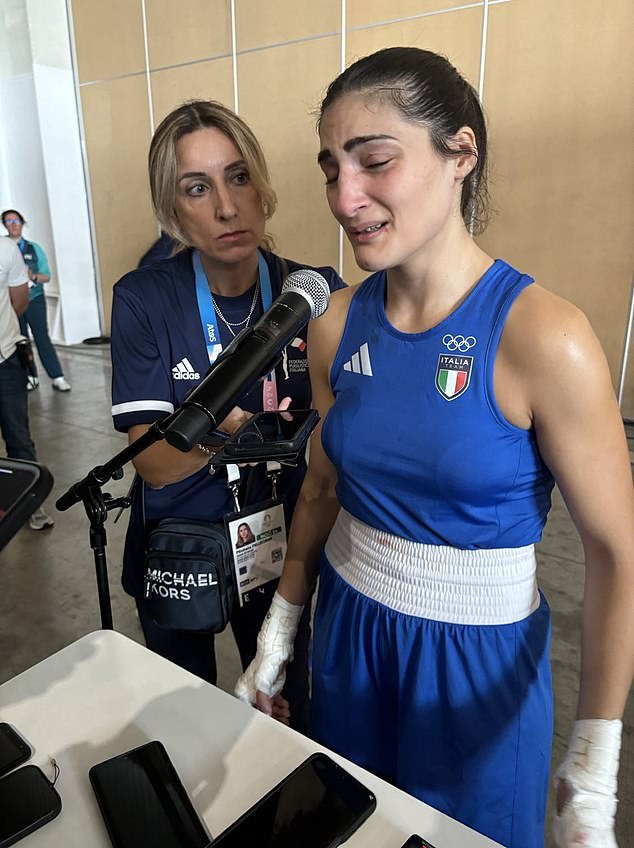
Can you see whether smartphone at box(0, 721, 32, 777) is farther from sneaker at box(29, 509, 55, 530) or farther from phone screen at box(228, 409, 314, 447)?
sneaker at box(29, 509, 55, 530)

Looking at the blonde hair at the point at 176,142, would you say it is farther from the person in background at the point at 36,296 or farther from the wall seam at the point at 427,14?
the person in background at the point at 36,296

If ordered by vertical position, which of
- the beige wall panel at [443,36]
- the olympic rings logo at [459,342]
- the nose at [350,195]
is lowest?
the olympic rings logo at [459,342]

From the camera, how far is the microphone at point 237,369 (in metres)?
0.61

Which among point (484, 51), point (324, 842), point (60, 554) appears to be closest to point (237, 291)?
point (324, 842)

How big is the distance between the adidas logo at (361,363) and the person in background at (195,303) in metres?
0.29

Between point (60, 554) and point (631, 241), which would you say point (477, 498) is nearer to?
point (60, 554)

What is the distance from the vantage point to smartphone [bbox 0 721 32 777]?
0.81 metres

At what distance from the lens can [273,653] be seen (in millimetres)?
1176

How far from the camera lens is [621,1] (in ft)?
13.4

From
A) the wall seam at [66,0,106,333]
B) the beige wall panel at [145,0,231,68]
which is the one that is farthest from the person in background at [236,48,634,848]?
the wall seam at [66,0,106,333]

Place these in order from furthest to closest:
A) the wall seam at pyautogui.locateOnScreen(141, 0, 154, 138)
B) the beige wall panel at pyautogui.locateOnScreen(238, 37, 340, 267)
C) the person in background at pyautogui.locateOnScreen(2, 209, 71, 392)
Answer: the wall seam at pyautogui.locateOnScreen(141, 0, 154, 138)
the person in background at pyautogui.locateOnScreen(2, 209, 71, 392)
the beige wall panel at pyautogui.locateOnScreen(238, 37, 340, 267)

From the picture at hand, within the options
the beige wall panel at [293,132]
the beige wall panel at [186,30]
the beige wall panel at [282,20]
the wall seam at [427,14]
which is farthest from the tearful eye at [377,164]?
the beige wall panel at [186,30]

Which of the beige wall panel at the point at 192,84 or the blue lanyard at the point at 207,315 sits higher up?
the beige wall panel at the point at 192,84

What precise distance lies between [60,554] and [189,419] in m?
2.86
